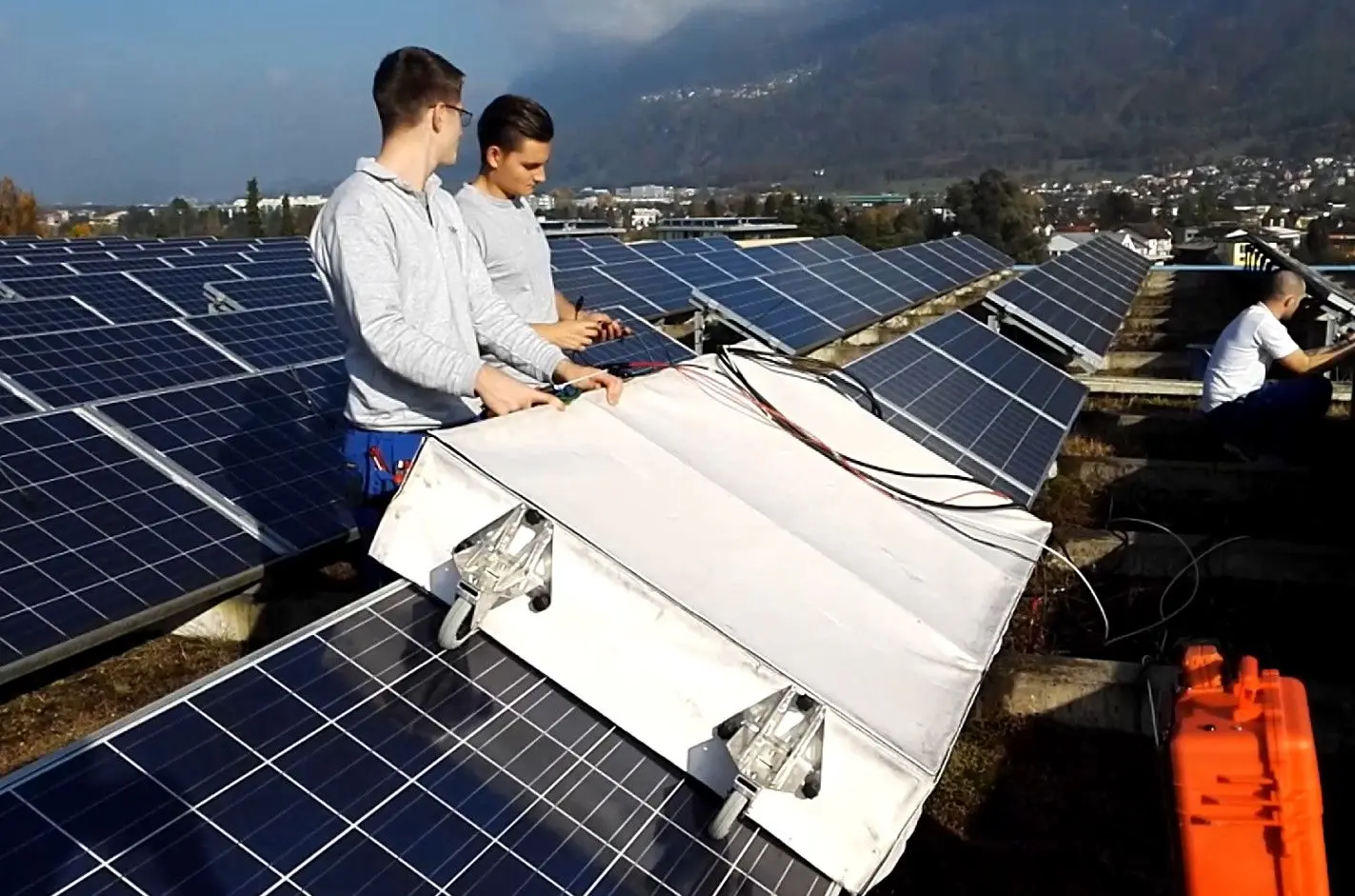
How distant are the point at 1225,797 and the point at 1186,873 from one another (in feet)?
0.65

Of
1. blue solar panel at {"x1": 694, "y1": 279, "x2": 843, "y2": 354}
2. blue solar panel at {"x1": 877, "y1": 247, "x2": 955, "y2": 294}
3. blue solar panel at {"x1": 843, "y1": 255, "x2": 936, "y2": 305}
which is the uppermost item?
blue solar panel at {"x1": 694, "y1": 279, "x2": 843, "y2": 354}

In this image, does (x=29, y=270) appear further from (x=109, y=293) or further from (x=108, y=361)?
(x=108, y=361)

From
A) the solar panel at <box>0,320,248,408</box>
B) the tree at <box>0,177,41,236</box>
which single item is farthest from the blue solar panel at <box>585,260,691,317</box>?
the tree at <box>0,177,41,236</box>

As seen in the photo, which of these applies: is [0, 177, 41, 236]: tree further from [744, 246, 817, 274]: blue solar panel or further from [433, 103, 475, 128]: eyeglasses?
[433, 103, 475, 128]: eyeglasses

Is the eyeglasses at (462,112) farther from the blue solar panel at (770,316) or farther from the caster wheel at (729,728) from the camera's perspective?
the blue solar panel at (770,316)

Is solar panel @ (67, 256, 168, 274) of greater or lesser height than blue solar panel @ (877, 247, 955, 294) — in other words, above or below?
above

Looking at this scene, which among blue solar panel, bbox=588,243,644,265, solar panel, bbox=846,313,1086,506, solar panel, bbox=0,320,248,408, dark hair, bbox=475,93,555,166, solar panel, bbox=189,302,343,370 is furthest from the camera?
A: blue solar panel, bbox=588,243,644,265

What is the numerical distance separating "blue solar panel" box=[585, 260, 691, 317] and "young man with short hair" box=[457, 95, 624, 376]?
809 centimetres

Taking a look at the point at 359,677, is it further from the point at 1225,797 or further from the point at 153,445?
the point at 153,445

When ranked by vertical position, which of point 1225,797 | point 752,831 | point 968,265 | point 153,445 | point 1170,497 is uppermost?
point 1225,797

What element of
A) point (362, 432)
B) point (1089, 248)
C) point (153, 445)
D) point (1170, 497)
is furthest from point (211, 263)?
point (1089, 248)

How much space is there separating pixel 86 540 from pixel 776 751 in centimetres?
362

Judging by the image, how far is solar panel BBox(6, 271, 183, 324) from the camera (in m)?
10.8

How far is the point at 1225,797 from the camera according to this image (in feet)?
8.82
